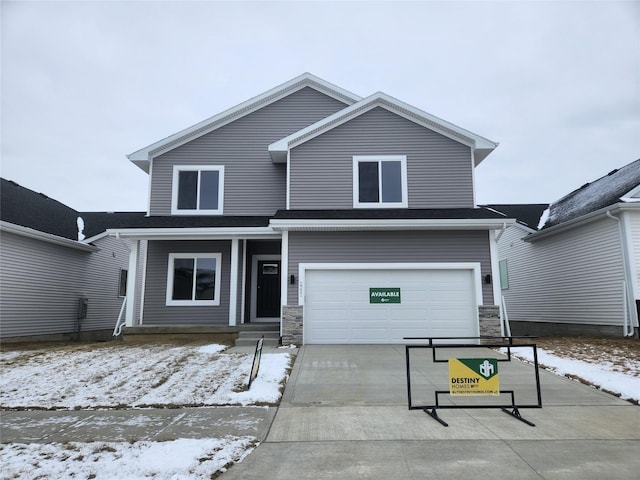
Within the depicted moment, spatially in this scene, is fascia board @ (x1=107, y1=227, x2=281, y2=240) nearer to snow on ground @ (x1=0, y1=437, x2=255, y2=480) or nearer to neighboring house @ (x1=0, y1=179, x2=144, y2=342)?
neighboring house @ (x1=0, y1=179, x2=144, y2=342)

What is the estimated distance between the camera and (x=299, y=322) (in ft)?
36.7

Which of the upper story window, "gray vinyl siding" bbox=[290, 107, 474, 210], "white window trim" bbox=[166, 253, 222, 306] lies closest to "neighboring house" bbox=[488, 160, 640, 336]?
"gray vinyl siding" bbox=[290, 107, 474, 210]

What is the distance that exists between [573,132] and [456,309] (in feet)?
83.0

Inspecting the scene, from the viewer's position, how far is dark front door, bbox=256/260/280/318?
1405cm

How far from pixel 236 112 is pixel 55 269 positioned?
8.87 meters

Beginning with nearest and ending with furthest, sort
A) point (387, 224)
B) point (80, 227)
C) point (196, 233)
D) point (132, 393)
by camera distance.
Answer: point (132, 393)
point (387, 224)
point (196, 233)
point (80, 227)

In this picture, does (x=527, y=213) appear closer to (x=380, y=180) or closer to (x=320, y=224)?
(x=380, y=180)

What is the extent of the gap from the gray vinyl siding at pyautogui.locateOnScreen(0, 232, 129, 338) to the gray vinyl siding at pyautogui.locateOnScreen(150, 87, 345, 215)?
4.54 meters

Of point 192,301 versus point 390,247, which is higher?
point 390,247

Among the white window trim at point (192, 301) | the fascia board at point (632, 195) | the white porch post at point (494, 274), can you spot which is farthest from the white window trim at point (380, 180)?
the fascia board at point (632, 195)

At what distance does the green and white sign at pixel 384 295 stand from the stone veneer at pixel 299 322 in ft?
6.64

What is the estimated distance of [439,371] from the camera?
801 centimetres

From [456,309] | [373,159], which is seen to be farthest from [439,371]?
[373,159]

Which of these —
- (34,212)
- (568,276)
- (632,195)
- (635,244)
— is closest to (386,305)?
(635,244)
